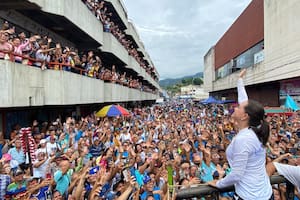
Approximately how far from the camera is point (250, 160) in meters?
2.16

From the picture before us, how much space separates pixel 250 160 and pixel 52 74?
1040 centimetres

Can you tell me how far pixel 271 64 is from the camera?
22422mm

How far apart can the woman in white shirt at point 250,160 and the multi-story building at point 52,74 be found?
785cm

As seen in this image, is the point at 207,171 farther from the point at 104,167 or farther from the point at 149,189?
the point at 104,167

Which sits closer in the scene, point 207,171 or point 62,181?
point 62,181

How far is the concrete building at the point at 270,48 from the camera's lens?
62.6 feet

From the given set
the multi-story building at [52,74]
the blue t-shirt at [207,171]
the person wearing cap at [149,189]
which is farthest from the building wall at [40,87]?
the blue t-shirt at [207,171]

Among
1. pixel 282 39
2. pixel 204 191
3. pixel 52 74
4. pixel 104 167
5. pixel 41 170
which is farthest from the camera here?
pixel 282 39

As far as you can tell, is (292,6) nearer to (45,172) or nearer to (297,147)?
(297,147)

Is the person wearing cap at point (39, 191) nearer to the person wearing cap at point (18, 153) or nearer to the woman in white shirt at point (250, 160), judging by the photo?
the person wearing cap at point (18, 153)

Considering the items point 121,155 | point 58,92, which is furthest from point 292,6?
point 121,155

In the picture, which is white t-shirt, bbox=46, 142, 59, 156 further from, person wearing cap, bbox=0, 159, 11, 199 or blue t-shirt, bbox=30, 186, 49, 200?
blue t-shirt, bbox=30, 186, 49, 200

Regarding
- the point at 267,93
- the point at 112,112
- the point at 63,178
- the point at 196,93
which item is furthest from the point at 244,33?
the point at 196,93

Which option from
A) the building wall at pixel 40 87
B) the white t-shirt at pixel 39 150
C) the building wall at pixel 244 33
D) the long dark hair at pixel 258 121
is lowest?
the white t-shirt at pixel 39 150
